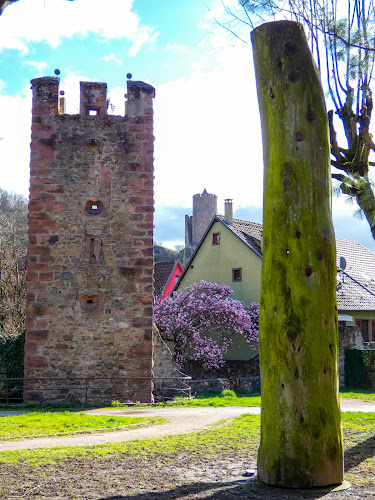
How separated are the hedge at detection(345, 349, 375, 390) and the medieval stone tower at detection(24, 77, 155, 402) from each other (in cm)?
942

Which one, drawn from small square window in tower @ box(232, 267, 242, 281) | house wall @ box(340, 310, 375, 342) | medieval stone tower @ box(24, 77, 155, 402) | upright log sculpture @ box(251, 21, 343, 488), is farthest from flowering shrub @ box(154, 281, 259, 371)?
upright log sculpture @ box(251, 21, 343, 488)

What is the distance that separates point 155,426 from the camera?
9.55 metres

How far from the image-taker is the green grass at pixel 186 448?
257 inches

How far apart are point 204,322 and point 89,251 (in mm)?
10269

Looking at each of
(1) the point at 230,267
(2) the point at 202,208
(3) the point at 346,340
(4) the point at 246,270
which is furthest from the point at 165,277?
(2) the point at 202,208

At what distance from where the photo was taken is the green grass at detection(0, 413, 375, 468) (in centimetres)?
652

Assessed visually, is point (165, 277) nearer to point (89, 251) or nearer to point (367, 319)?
point (367, 319)

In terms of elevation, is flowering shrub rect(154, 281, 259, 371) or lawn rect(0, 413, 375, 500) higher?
flowering shrub rect(154, 281, 259, 371)

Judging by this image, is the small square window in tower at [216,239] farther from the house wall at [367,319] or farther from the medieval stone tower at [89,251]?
the medieval stone tower at [89,251]

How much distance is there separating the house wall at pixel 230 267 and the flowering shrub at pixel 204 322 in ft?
3.80

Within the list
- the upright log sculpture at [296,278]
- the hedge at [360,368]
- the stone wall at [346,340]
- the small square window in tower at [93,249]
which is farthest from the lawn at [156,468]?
the stone wall at [346,340]

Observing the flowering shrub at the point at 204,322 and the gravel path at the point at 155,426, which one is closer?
the gravel path at the point at 155,426

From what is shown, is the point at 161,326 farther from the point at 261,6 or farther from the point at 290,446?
the point at 290,446

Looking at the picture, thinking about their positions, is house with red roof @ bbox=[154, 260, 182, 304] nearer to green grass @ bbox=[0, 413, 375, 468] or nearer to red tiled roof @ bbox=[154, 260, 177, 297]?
red tiled roof @ bbox=[154, 260, 177, 297]
